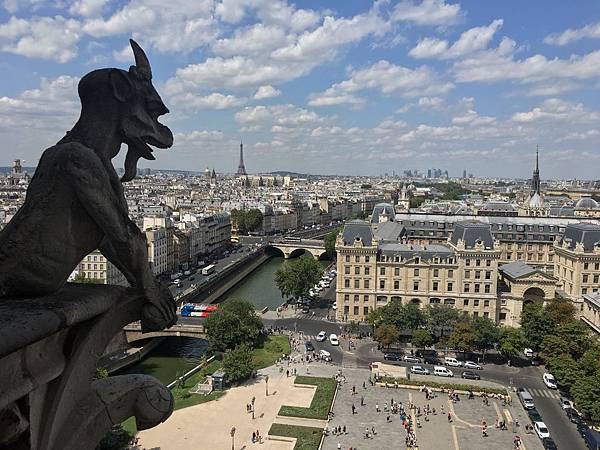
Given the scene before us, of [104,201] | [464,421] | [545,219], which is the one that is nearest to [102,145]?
[104,201]

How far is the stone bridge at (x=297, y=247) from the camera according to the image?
3691 inches

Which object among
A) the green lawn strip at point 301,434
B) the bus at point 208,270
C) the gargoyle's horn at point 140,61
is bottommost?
the green lawn strip at point 301,434

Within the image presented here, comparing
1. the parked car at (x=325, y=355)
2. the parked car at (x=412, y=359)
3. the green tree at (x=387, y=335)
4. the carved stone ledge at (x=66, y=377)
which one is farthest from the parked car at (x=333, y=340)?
the carved stone ledge at (x=66, y=377)

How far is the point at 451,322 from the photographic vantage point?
43.9 m

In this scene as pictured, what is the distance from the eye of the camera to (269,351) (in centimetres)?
4338

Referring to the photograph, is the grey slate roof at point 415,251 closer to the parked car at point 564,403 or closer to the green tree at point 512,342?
the green tree at point 512,342

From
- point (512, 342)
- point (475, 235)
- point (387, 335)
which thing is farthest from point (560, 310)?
point (387, 335)

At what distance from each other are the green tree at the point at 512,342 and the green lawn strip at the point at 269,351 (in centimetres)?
1680

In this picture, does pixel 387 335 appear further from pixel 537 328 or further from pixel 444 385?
pixel 537 328

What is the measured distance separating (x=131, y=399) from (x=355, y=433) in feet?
85.9

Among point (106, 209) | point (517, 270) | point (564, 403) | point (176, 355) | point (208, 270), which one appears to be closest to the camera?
point (106, 209)

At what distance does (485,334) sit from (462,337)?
206cm

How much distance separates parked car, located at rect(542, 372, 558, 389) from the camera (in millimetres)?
36906

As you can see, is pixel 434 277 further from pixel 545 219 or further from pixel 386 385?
pixel 545 219
